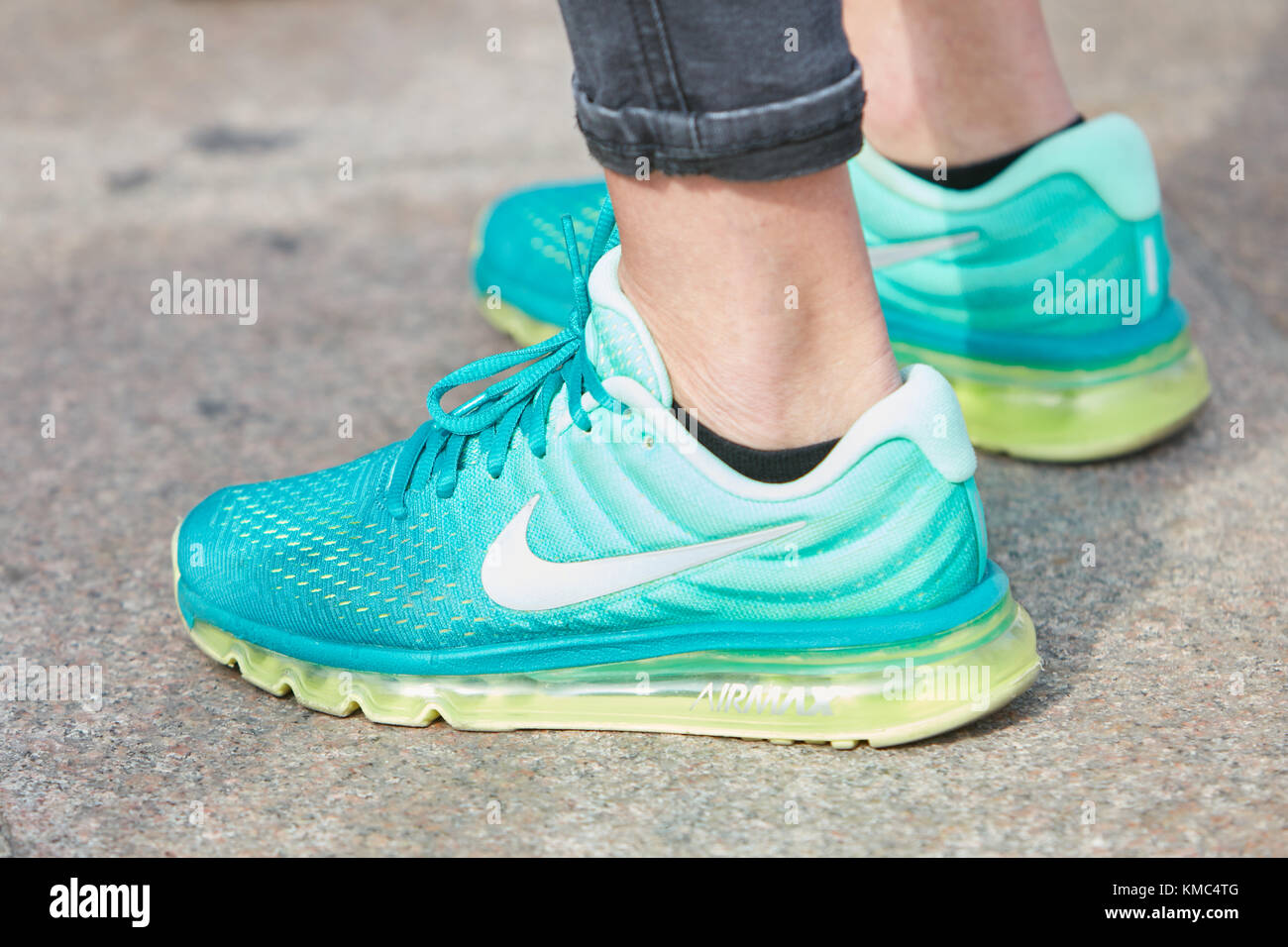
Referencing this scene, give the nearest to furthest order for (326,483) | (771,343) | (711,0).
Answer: (711,0) → (771,343) → (326,483)

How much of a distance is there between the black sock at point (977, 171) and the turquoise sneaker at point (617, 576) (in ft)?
2.04

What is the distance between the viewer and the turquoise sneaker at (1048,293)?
1.69 m

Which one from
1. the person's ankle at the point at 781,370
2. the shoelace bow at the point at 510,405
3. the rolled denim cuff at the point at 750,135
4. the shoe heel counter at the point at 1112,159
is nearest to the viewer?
the rolled denim cuff at the point at 750,135

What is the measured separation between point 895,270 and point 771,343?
700 millimetres

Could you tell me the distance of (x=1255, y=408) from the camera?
1.92 meters

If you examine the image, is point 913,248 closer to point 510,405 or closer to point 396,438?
point 510,405

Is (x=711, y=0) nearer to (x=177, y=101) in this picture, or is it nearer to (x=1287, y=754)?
(x=1287, y=754)

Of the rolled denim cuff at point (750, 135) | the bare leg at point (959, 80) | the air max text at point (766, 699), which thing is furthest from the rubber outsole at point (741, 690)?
the bare leg at point (959, 80)

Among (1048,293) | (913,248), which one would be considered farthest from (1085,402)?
(913,248)

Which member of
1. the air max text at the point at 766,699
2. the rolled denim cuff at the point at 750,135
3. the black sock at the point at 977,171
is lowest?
the air max text at the point at 766,699

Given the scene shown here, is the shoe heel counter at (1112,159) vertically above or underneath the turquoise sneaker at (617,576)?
above

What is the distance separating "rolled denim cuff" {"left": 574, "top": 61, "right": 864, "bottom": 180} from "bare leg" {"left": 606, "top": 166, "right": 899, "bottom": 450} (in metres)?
0.02

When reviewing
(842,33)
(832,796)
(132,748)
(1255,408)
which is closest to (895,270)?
(1255,408)

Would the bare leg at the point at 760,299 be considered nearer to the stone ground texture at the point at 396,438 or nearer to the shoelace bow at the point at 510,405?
the shoelace bow at the point at 510,405
